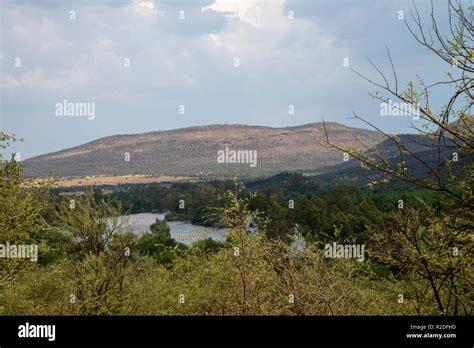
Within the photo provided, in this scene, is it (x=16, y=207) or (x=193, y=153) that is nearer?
(x=16, y=207)

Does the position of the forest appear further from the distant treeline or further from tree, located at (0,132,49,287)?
the distant treeline

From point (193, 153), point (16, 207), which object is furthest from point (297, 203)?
point (193, 153)

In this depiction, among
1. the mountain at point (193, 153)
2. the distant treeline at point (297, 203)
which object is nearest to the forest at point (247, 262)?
the distant treeline at point (297, 203)

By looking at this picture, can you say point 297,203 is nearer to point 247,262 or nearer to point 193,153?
point 247,262

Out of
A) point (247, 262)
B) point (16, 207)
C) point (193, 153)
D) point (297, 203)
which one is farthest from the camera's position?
point (193, 153)

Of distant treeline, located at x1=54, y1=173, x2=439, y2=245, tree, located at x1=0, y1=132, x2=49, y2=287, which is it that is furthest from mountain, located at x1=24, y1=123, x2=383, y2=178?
tree, located at x1=0, y1=132, x2=49, y2=287

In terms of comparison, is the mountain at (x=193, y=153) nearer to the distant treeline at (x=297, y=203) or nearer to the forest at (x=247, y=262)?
the distant treeline at (x=297, y=203)
